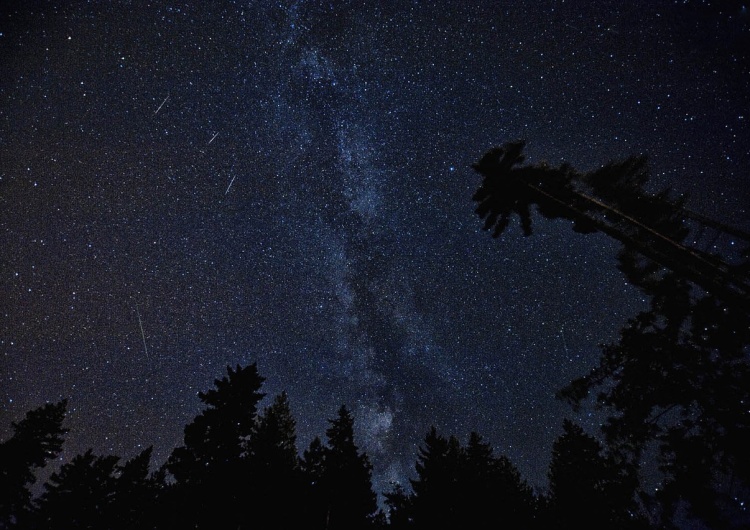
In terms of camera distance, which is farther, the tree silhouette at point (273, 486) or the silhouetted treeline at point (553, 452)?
the tree silhouette at point (273, 486)

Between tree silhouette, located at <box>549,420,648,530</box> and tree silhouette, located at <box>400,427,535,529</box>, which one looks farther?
tree silhouette, located at <box>400,427,535,529</box>

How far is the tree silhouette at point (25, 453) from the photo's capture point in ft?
52.6

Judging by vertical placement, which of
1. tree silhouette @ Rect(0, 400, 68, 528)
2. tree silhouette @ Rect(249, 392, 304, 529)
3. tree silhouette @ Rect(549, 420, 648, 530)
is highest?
tree silhouette @ Rect(0, 400, 68, 528)

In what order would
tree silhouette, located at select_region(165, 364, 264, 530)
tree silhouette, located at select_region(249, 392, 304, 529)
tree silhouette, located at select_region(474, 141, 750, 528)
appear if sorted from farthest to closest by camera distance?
tree silhouette, located at select_region(249, 392, 304, 529), tree silhouette, located at select_region(165, 364, 264, 530), tree silhouette, located at select_region(474, 141, 750, 528)

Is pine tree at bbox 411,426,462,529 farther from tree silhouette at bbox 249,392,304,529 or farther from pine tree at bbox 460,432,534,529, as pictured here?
tree silhouette at bbox 249,392,304,529

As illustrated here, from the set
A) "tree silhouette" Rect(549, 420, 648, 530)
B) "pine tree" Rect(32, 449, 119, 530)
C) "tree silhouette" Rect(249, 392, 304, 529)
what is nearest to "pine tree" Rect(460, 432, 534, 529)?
"tree silhouette" Rect(549, 420, 648, 530)

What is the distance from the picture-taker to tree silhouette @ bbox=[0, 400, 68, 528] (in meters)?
16.0

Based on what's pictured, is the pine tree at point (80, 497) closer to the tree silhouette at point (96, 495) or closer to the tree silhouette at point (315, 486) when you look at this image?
the tree silhouette at point (96, 495)

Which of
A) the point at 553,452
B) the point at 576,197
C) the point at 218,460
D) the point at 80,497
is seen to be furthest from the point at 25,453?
the point at 553,452

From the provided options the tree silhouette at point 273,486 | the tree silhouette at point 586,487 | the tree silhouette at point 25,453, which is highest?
the tree silhouette at point 25,453

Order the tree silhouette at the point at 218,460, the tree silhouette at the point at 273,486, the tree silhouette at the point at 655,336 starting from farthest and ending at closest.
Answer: the tree silhouette at the point at 273,486 → the tree silhouette at the point at 218,460 → the tree silhouette at the point at 655,336

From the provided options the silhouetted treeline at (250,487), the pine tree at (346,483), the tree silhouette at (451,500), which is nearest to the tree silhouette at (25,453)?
the silhouetted treeline at (250,487)

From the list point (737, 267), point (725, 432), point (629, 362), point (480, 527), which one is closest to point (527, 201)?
point (737, 267)

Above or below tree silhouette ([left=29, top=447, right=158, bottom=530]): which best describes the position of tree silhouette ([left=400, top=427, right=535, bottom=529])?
below
